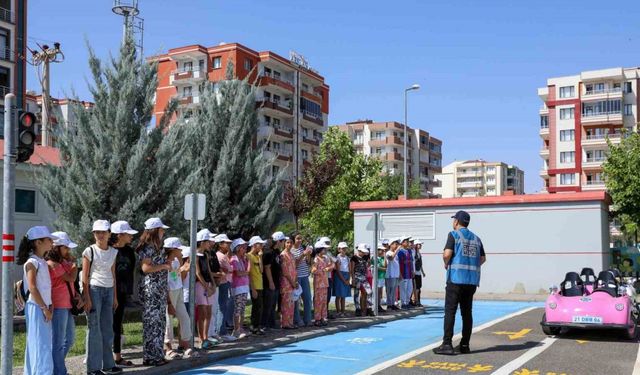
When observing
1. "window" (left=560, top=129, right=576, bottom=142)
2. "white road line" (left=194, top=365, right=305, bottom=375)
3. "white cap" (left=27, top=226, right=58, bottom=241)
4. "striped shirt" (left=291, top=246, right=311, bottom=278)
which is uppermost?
"window" (left=560, top=129, right=576, bottom=142)

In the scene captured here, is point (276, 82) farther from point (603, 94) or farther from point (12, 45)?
point (603, 94)

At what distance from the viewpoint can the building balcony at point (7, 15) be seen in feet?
170

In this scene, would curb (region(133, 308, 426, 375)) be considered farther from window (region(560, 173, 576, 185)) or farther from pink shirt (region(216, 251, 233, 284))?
window (region(560, 173, 576, 185))

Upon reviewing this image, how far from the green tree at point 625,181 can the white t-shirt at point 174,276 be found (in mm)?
26292

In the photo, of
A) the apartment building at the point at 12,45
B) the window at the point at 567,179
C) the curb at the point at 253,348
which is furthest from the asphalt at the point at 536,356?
the window at the point at 567,179

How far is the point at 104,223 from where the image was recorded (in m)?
8.70

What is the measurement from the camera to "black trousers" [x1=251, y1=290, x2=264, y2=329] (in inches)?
513

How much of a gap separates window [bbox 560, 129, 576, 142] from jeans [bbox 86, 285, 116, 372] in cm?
7986

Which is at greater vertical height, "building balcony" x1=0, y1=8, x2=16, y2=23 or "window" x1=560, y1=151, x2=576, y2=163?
"building balcony" x1=0, y1=8, x2=16, y2=23

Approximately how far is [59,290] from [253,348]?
3993 mm

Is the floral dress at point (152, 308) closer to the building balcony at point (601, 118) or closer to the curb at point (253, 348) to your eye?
the curb at point (253, 348)

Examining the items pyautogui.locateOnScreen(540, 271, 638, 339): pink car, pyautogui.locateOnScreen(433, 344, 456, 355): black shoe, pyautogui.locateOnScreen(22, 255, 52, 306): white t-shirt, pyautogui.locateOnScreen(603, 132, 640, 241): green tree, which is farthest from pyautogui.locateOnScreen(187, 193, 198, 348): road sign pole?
pyautogui.locateOnScreen(603, 132, 640, 241): green tree

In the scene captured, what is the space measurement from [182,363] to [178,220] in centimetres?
644

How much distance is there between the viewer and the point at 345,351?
11.4m
